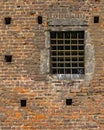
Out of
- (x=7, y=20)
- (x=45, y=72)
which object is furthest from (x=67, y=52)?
(x=7, y=20)

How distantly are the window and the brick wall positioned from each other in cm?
18

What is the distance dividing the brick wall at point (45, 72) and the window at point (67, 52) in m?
0.18

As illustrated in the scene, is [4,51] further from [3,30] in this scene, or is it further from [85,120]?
[85,120]

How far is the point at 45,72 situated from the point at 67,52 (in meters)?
0.78

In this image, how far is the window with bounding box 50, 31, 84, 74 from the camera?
1130 cm

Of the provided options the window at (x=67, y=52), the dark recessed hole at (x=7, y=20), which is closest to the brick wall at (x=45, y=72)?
the dark recessed hole at (x=7, y=20)

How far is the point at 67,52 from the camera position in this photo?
1132 centimetres

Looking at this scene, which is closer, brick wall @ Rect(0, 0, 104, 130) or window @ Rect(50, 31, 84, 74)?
brick wall @ Rect(0, 0, 104, 130)

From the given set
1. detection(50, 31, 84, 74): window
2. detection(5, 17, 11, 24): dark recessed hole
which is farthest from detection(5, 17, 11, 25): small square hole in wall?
detection(50, 31, 84, 74): window

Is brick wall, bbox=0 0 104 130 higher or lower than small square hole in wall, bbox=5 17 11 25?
lower

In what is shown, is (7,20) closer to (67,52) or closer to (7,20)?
(7,20)

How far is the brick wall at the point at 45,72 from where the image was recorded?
11008mm

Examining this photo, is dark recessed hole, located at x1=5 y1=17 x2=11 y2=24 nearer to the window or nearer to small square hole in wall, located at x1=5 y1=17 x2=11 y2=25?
small square hole in wall, located at x1=5 y1=17 x2=11 y2=25

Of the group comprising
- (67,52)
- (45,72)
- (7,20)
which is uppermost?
(7,20)
